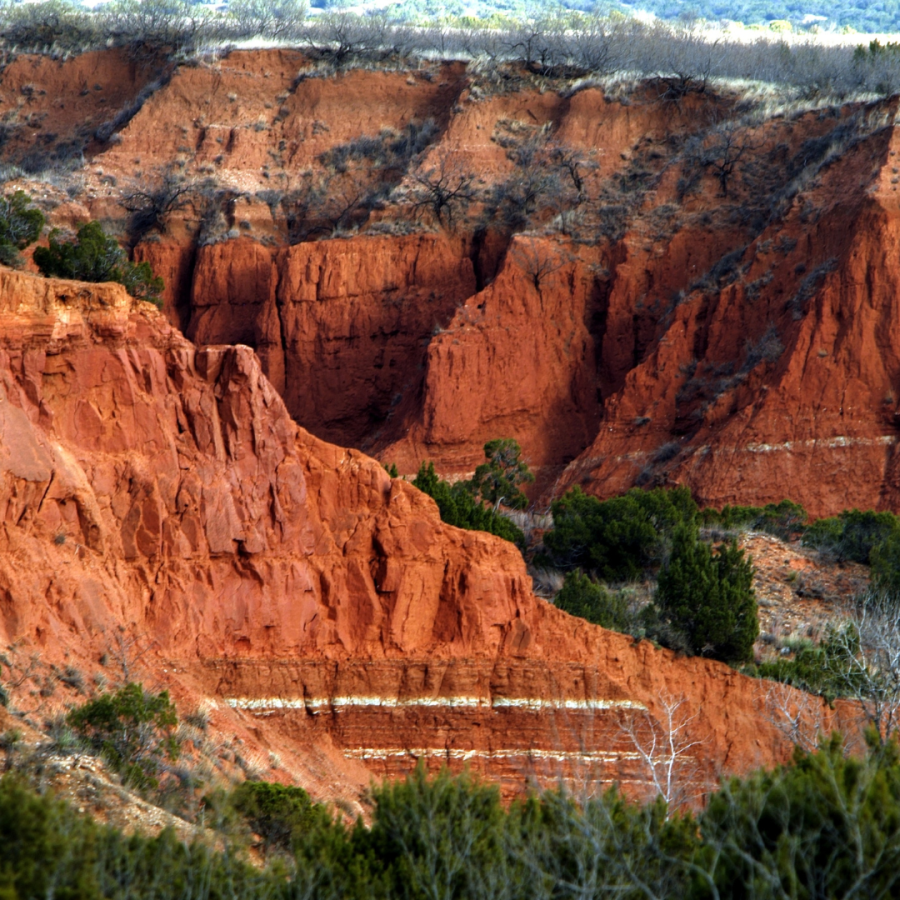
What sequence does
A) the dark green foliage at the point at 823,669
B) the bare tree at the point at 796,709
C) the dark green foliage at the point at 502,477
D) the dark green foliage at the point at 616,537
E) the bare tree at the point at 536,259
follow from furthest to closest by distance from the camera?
1. the bare tree at the point at 536,259
2. the dark green foliage at the point at 502,477
3. the dark green foliage at the point at 616,537
4. the dark green foliage at the point at 823,669
5. the bare tree at the point at 796,709

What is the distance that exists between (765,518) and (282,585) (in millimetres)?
22392

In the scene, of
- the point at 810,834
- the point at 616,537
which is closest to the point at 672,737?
the point at 810,834

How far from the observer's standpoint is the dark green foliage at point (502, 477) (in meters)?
44.5

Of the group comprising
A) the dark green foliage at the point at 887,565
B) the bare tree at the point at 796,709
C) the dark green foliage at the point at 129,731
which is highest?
the dark green foliage at the point at 129,731

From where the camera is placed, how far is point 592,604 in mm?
32406

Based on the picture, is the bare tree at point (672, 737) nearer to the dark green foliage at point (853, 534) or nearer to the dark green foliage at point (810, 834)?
the dark green foliage at point (810, 834)

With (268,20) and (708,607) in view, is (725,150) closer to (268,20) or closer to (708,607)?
(268,20)

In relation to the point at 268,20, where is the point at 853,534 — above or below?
below

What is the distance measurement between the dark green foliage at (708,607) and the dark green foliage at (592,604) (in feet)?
3.33

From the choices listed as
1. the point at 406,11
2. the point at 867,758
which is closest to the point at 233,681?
the point at 867,758

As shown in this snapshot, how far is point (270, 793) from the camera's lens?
19.7m

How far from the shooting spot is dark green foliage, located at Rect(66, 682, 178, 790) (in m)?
18.8

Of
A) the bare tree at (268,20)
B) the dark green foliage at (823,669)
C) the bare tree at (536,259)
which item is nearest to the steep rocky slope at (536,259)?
the bare tree at (536,259)

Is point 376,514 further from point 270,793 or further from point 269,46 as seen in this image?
point 269,46
